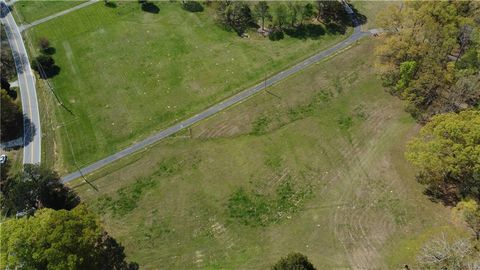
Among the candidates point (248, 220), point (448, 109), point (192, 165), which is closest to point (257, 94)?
point (192, 165)

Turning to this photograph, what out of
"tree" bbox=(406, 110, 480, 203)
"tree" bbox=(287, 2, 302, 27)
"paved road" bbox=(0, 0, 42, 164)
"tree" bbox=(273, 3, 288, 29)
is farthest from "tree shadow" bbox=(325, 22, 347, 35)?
"paved road" bbox=(0, 0, 42, 164)

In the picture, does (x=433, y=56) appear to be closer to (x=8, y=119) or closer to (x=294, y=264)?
(x=294, y=264)

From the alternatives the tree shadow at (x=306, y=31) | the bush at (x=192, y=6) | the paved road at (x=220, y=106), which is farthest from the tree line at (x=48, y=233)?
the tree shadow at (x=306, y=31)

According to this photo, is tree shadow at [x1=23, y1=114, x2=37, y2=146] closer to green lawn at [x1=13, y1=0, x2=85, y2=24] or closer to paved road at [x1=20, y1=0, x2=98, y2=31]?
paved road at [x1=20, y1=0, x2=98, y2=31]

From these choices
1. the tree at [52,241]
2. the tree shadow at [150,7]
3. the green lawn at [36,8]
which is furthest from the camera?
the tree shadow at [150,7]

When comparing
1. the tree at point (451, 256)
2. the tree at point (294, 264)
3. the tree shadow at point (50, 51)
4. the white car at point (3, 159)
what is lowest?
the white car at point (3, 159)

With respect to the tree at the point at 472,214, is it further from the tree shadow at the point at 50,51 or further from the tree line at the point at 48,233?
the tree shadow at the point at 50,51
